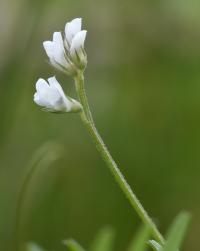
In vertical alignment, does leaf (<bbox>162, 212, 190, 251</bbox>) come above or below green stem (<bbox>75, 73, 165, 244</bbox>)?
below

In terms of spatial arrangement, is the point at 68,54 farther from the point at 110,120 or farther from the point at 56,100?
the point at 110,120

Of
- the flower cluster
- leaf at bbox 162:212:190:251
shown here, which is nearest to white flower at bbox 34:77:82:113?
the flower cluster

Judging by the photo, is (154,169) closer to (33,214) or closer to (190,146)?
(190,146)

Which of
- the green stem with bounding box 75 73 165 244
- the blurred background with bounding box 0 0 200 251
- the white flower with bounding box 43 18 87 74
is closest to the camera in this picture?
the green stem with bounding box 75 73 165 244

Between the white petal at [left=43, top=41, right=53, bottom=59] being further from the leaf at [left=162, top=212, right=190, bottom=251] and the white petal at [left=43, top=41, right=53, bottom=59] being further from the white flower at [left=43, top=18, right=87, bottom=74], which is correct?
the leaf at [left=162, top=212, right=190, bottom=251]

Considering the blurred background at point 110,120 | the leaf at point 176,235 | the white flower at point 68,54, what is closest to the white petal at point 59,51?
the white flower at point 68,54

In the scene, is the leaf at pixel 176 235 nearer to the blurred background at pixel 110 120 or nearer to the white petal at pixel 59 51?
the white petal at pixel 59 51

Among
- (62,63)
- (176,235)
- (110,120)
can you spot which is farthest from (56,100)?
(110,120)
